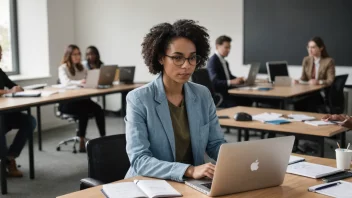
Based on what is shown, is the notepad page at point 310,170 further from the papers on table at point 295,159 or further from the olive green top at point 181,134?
the olive green top at point 181,134

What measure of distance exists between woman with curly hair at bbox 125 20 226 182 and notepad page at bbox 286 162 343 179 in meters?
0.38

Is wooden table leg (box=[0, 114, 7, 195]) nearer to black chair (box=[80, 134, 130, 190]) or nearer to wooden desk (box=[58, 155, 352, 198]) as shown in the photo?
black chair (box=[80, 134, 130, 190])

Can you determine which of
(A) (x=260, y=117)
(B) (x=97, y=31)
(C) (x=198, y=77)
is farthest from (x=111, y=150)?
(B) (x=97, y=31)

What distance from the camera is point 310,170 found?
208 centimetres

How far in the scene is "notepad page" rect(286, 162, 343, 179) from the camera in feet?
6.63

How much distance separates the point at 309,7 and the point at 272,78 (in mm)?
1135

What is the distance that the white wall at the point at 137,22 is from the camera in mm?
6980

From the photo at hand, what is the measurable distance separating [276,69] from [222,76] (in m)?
0.76

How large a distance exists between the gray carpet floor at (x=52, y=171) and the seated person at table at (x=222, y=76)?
19.9 inches

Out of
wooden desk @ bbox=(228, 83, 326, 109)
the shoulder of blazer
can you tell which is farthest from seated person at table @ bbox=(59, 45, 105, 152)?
the shoulder of blazer

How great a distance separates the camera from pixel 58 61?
22.9 ft

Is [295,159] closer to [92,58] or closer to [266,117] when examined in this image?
[266,117]

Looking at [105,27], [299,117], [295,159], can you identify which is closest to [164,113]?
[295,159]

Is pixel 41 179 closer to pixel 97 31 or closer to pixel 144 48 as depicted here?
pixel 144 48
